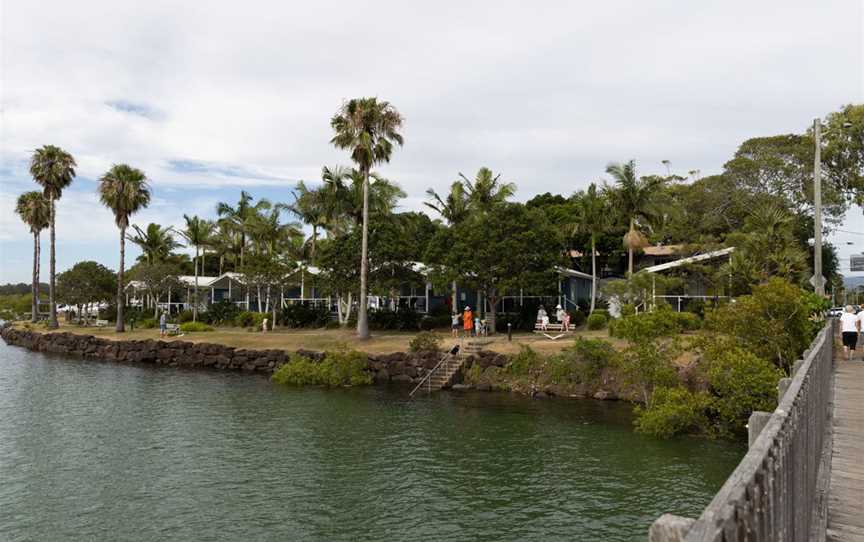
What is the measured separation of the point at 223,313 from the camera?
57.0m

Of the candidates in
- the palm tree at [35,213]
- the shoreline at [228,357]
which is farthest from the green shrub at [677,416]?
the palm tree at [35,213]

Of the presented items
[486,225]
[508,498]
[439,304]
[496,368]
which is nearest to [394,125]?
[486,225]

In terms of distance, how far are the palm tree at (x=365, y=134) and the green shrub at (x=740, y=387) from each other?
2414 centimetres

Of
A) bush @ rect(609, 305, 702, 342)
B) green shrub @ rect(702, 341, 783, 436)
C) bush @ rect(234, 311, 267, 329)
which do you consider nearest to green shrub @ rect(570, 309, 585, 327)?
bush @ rect(609, 305, 702, 342)

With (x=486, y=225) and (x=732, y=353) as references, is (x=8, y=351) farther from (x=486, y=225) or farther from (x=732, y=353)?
(x=732, y=353)

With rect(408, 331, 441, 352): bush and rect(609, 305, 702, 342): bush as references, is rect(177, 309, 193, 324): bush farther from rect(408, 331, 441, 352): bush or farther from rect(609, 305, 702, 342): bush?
rect(609, 305, 702, 342): bush

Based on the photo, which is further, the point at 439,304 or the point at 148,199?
the point at 148,199

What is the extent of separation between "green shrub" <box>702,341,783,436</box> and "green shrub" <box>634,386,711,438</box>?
0.47m

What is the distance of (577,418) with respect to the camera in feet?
76.2

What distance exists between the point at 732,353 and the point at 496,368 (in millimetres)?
13131

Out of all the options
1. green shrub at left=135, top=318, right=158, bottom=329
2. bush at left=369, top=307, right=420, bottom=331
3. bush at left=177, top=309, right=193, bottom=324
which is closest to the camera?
bush at left=369, top=307, right=420, bottom=331

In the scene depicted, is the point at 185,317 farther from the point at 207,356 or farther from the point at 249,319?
the point at 207,356

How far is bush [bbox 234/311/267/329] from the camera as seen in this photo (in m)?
51.6

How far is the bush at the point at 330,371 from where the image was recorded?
105 feet
